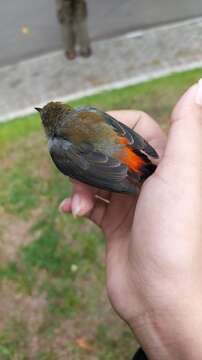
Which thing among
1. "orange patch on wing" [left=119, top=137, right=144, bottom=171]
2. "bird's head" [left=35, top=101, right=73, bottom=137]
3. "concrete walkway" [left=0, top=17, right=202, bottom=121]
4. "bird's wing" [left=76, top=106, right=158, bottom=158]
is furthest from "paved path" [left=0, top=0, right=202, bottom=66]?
"orange patch on wing" [left=119, top=137, right=144, bottom=171]

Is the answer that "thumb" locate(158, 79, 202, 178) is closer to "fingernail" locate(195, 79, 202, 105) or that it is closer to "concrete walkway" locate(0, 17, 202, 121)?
"fingernail" locate(195, 79, 202, 105)

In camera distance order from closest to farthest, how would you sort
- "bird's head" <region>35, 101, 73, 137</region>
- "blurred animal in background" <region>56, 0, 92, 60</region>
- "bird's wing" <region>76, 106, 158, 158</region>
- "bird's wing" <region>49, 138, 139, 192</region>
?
"bird's wing" <region>49, 138, 139, 192</region> < "bird's wing" <region>76, 106, 158, 158</region> < "bird's head" <region>35, 101, 73, 137</region> < "blurred animal in background" <region>56, 0, 92, 60</region>

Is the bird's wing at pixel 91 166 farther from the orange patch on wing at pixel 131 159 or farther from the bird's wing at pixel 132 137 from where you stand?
the bird's wing at pixel 132 137

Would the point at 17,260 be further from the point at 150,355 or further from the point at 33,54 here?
the point at 33,54

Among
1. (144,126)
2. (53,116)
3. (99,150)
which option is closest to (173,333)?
(99,150)

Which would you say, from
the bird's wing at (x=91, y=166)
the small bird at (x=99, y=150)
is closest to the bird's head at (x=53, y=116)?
the small bird at (x=99, y=150)

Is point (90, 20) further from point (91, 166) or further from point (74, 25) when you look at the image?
point (91, 166)
